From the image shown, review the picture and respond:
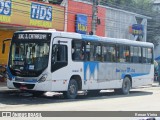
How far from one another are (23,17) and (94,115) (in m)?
14.4

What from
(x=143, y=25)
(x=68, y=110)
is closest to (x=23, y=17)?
(x=68, y=110)

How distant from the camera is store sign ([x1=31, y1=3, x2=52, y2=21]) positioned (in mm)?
27359

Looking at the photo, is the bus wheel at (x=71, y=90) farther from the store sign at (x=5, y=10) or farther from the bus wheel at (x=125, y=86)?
the store sign at (x=5, y=10)

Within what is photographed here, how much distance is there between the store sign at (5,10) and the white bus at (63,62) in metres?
6.61

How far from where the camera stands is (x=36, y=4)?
1083 inches

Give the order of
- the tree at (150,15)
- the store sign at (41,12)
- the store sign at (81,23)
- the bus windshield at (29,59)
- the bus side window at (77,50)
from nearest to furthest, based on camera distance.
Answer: the bus windshield at (29,59)
the bus side window at (77,50)
the store sign at (41,12)
the store sign at (81,23)
the tree at (150,15)

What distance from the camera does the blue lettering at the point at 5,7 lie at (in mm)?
24688

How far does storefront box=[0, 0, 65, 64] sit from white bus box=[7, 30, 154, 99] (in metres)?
7.06

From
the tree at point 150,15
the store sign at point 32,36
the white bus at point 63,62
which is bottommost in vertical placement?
the white bus at point 63,62

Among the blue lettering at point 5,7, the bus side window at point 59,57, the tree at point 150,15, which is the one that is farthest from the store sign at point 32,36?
the tree at point 150,15

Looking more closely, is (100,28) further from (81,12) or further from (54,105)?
(54,105)

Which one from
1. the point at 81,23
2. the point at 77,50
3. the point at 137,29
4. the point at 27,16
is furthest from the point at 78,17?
the point at 77,50

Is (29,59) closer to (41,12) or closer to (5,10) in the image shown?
(5,10)

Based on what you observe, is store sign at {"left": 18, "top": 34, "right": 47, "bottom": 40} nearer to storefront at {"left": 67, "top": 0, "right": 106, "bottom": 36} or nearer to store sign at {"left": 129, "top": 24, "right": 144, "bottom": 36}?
storefront at {"left": 67, "top": 0, "right": 106, "bottom": 36}
